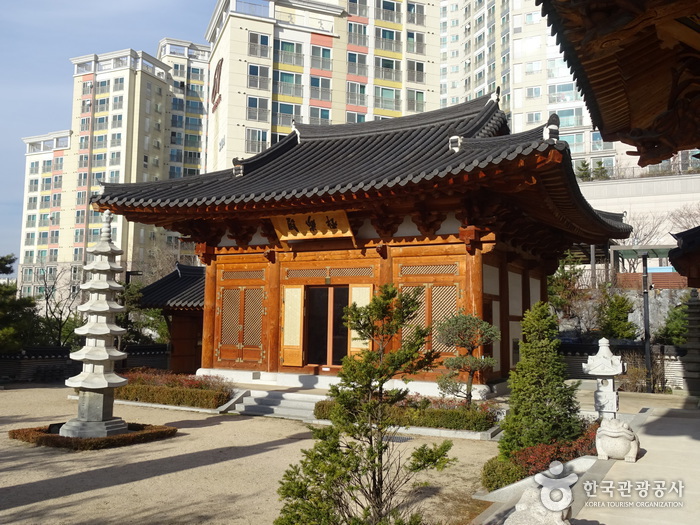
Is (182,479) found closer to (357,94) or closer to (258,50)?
(258,50)

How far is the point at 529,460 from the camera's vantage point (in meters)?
8.02

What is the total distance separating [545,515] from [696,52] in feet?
13.2

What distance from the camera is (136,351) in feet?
78.2

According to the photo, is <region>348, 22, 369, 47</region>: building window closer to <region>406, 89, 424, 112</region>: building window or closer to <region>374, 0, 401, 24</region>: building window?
<region>374, 0, 401, 24</region>: building window

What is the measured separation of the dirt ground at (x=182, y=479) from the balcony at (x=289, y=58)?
36.2m

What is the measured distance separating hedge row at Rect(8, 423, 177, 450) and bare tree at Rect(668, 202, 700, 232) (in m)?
42.3

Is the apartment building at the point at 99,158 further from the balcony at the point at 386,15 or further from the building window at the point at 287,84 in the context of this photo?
the balcony at the point at 386,15

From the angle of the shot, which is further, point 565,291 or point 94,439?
point 565,291

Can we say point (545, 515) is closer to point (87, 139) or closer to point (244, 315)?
point (244, 315)

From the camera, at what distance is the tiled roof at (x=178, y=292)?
68.8 feet

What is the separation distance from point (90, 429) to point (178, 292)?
11.1m

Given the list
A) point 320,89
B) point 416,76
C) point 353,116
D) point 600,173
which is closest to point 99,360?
point 320,89

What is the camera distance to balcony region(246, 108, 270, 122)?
42.5 meters

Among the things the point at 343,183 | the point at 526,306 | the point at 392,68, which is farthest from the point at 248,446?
the point at 392,68
